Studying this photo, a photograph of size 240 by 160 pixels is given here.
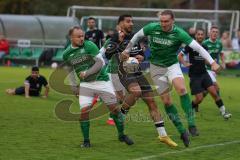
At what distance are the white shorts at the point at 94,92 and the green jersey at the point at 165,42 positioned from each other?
1005 mm

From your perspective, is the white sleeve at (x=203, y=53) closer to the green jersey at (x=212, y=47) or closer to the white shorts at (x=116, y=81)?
the white shorts at (x=116, y=81)

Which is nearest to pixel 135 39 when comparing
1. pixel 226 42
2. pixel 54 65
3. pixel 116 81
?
pixel 116 81

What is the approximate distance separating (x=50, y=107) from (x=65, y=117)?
2.95 metres

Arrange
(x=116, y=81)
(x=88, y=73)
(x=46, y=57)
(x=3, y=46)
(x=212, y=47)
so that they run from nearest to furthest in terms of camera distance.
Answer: (x=88, y=73) < (x=116, y=81) < (x=212, y=47) < (x=3, y=46) < (x=46, y=57)

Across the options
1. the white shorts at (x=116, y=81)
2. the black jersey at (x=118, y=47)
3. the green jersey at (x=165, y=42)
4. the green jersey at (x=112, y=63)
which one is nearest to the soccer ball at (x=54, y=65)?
the white shorts at (x=116, y=81)

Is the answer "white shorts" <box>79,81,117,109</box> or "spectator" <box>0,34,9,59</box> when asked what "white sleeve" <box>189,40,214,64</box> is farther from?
"spectator" <box>0,34,9,59</box>

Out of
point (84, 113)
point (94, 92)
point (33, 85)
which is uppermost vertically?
point (94, 92)

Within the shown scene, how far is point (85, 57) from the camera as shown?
38.2 feet

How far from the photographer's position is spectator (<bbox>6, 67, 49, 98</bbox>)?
20594mm

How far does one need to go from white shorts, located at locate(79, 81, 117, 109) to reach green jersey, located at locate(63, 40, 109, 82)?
84 millimetres

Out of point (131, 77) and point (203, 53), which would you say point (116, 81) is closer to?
point (131, 77)

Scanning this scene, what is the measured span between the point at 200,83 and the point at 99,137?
4.51m

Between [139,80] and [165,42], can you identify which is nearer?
[165,42]

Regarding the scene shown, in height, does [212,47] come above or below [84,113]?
below
